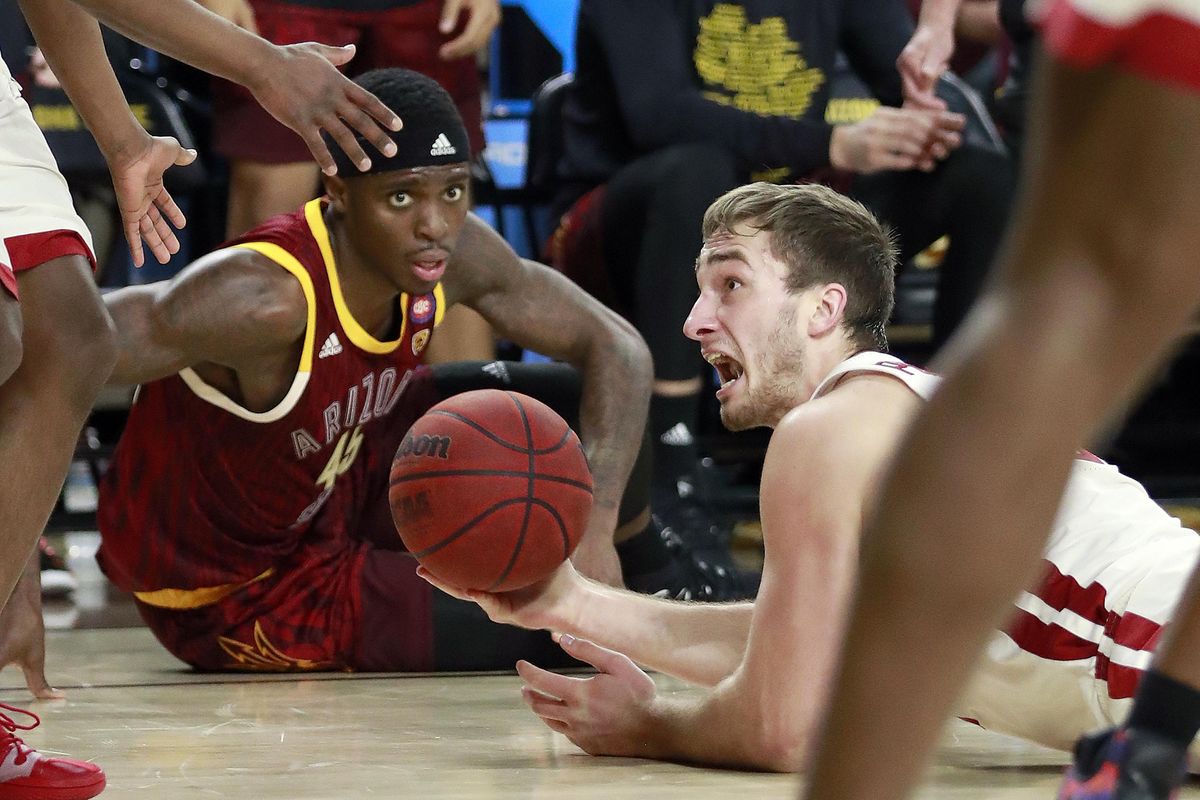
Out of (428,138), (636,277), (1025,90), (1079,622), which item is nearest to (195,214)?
(636,277)

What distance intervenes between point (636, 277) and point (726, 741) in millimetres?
2497

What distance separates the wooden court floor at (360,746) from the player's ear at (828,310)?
2.27 feet

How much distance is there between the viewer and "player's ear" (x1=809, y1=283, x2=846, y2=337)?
8.43 feet

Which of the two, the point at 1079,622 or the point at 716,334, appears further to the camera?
the point at 716,334

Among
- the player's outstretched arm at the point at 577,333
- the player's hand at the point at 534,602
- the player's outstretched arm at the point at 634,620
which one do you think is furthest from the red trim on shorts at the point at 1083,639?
the player's outstretched arm at the point at 577,333

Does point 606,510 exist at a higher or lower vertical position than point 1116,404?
Answer: lower

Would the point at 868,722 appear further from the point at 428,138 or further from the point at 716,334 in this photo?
the point at 428,138

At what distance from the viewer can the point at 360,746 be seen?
8.87 ft

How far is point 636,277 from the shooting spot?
4.74 meters

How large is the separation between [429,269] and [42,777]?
71.8 inches

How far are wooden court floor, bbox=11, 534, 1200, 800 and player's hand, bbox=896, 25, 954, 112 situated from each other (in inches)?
82.1

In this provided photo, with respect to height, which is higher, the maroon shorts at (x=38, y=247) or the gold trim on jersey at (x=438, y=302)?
the maroon shorts at (x=38, y=247)

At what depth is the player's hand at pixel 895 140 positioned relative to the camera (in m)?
4.66

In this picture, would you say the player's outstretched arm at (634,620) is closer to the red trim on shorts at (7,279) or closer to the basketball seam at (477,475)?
the basketball seam at (477,475)
